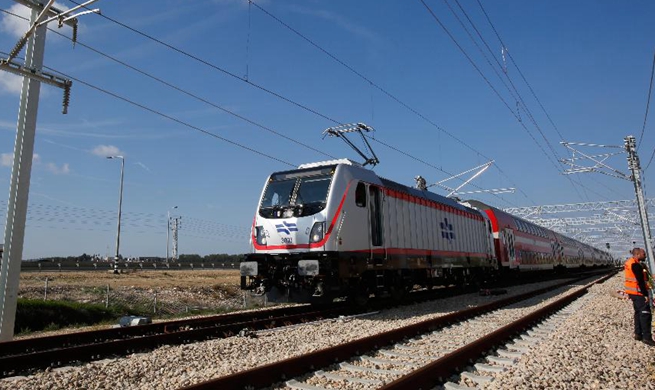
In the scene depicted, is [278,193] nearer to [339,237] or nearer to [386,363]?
[339,237]

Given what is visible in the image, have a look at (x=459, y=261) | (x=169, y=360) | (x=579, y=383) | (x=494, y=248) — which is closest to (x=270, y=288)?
(x=169, y=360)

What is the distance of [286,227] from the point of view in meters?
11.2

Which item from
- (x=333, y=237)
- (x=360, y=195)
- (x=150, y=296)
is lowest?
(x=150, y=296)

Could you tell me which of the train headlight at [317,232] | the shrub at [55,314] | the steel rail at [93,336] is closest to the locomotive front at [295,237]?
the train headlight at [317,232]

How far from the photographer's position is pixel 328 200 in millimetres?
10867

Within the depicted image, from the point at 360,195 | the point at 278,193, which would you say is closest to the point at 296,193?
the point at 278,193

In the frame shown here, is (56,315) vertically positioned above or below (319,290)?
below

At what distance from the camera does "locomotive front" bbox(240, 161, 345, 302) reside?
414 inches

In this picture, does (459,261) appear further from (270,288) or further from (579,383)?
(579,383)

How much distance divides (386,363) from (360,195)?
6.33 meters

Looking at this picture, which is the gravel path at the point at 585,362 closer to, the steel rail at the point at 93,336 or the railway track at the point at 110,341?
the railway track at the point at 110,341

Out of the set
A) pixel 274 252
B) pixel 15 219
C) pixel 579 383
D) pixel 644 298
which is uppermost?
pixel 15 219

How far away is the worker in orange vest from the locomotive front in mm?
5898

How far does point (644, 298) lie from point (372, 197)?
21.4ft
